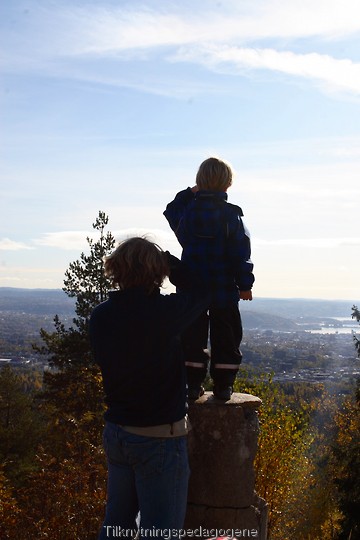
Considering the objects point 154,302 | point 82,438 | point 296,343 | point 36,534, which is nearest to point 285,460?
point 82,438

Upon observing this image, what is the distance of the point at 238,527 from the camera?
6137mm

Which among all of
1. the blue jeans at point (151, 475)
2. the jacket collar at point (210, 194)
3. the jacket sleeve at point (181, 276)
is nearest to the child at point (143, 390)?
the blue jeans at point (151, 475)

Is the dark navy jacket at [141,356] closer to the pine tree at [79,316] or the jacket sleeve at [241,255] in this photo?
the jacket sleeve at [241,255]

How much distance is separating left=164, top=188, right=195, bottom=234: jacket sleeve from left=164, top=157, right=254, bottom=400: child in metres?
0.01

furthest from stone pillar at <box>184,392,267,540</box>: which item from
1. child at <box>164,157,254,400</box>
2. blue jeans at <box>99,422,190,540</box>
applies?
blue jeans at <box>99,422,190,540</box>

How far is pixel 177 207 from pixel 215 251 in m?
0.73

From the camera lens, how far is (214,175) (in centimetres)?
564

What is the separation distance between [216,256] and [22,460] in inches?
943

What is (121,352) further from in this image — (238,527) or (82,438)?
(82,438)

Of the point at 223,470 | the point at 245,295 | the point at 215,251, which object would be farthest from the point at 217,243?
the point at 223,470

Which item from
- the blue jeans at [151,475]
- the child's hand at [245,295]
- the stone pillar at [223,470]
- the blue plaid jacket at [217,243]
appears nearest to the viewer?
the blue jeans at [151,475]

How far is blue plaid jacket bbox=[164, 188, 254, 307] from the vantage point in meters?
5.62

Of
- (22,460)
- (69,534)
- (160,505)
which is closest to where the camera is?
(160,505)

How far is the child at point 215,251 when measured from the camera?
5629 mm
